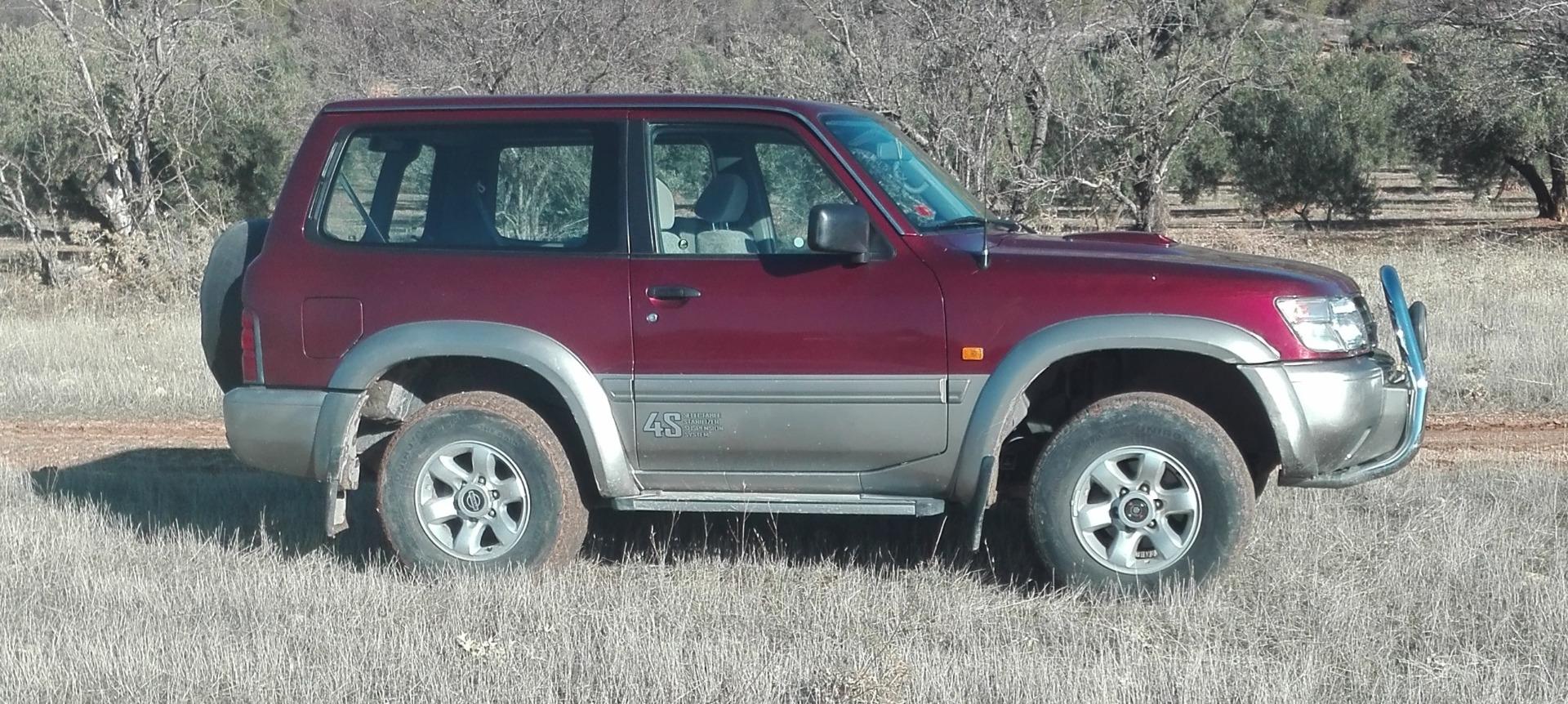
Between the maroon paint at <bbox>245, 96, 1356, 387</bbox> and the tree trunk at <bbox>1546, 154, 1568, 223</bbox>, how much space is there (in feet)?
77.0

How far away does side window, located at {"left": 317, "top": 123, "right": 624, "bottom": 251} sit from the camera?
5836mm

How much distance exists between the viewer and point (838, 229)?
5277 millimetres

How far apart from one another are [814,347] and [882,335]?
0.25 metres

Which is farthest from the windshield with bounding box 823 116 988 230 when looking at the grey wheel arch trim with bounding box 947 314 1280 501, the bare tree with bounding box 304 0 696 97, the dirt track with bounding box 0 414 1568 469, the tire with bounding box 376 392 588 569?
the bare tree with bounding box 304 0 696 97

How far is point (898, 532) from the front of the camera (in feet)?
22.1

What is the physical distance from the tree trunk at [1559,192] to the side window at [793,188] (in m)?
23.7

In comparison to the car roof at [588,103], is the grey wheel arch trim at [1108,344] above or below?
below

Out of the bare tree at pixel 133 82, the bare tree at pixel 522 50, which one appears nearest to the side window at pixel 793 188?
the bare tree at pixel 522 50

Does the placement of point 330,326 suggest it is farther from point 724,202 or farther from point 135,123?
point 135,123

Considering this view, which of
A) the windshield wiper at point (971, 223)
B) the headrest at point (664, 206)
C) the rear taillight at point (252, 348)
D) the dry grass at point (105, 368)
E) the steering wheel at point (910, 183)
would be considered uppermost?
the steering wheel at point (910, 183)

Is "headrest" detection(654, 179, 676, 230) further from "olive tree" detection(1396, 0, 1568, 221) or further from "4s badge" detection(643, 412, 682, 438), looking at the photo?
"olive tree" detection(1396, 0, 1568, 221)

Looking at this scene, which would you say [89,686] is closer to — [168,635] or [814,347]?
[168,635]

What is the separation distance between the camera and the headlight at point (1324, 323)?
5.29 meters

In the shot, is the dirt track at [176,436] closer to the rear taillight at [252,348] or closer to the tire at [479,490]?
the rear taillight at [252,348]
